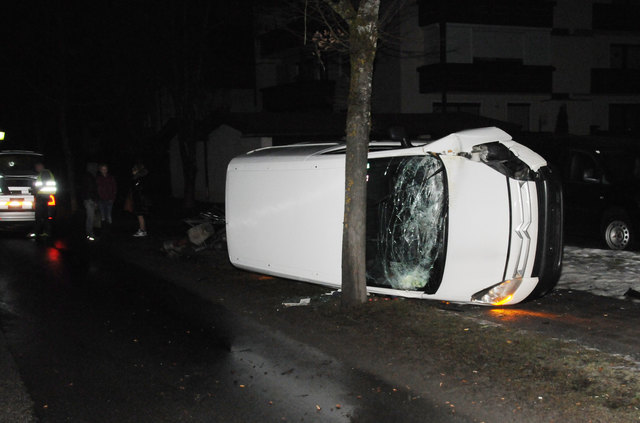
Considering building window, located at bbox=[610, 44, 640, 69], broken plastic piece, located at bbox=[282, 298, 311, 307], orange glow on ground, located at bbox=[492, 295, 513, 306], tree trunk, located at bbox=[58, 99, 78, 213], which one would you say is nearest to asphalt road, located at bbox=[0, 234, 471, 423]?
broken plastic piece, located at bbox=[282, 298, 311, 307]

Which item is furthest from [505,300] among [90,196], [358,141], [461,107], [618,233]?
[461,107]

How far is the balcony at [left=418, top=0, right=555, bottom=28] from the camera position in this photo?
2634cm

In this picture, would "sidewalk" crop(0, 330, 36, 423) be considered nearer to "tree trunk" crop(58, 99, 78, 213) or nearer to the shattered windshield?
the shattered windshield

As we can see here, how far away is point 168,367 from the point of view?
20.1 ft

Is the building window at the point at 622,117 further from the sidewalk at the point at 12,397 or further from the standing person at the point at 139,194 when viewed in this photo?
the sidewalk at the point at 12,397

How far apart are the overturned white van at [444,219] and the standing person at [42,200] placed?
29.9 feet

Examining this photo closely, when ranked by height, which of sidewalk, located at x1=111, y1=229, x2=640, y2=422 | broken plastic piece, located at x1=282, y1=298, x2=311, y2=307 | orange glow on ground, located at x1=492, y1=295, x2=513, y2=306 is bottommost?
sidewalk, located at x1=111, y1=229, x2=640, y2=422

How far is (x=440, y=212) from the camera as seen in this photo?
7.07 m

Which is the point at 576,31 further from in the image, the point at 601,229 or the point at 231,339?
the point at 231,339

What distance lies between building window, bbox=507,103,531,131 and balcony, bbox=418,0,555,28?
3.52 meters

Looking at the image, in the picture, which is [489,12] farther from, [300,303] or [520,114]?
[300,303]

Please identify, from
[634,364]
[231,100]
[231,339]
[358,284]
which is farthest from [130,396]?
[231,100]

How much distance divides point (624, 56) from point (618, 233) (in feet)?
76.1

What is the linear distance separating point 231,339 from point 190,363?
893 mm
